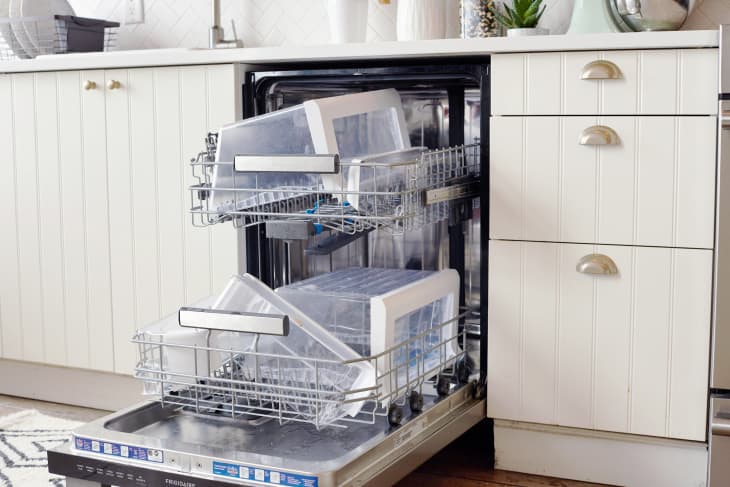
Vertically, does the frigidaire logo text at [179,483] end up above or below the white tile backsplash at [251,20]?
below

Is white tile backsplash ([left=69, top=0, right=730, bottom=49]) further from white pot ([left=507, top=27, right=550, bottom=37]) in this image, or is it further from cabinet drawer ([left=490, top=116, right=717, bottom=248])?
cabinet drawer ([left=490, top=116, right=717, bottom=248])

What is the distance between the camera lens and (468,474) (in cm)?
204

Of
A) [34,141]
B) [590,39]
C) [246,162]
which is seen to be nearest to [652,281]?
[590,39]

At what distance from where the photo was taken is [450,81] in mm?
2129

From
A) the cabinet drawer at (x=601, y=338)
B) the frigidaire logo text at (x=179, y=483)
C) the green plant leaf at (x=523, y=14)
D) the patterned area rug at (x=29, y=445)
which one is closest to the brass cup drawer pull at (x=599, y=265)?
the cabinet drawer at (x=601, y=338)

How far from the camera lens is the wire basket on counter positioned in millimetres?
2650

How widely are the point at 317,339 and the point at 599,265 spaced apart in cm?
58

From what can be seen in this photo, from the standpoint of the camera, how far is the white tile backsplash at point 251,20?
2574 mm

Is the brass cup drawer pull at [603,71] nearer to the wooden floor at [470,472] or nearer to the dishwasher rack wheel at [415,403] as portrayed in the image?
the dishwasher rack wheel at [415,403]

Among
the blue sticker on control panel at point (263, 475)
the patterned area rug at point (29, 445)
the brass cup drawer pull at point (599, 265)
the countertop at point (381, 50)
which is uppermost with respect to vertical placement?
the countertop at point (381, 50)

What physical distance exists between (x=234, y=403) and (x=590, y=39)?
0.94 metres

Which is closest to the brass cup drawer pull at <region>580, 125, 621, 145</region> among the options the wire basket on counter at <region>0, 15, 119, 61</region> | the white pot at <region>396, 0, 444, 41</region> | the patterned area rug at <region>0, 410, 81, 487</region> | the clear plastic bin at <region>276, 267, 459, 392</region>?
the clear plastic bin at <region>276, 267, 459, 392</region>

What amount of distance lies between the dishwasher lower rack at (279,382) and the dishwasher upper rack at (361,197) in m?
0.23

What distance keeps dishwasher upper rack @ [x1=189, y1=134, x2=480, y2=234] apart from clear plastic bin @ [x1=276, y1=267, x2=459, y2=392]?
0.13m
